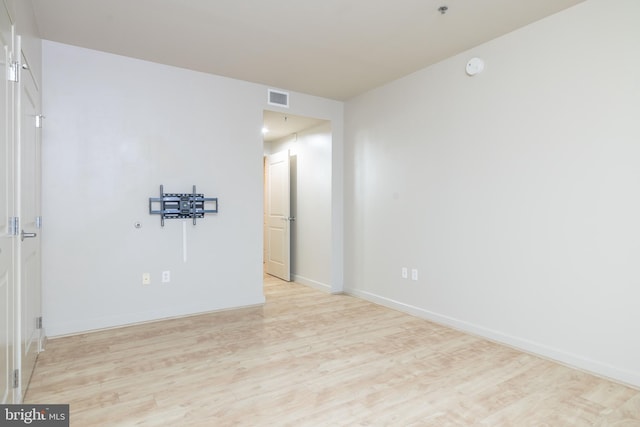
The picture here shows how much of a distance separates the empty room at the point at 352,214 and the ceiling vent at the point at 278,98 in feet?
0.07

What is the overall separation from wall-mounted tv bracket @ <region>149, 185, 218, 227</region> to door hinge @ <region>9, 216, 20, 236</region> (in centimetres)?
171

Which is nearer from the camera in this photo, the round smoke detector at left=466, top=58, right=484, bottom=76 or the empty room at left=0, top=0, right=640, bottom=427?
the empty room at left=0, top=0, right=640, bottom=427

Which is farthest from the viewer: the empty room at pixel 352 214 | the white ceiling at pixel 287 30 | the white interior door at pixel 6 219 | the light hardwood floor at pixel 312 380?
the white ceiling at pixel 287 30

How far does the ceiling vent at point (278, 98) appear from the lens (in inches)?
173

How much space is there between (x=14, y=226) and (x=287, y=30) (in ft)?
7.78

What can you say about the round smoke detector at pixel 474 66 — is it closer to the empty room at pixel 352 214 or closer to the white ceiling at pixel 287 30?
the empty room at pixel 352 214

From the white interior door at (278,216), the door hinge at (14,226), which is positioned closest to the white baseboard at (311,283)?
the white interior door at (278,216)

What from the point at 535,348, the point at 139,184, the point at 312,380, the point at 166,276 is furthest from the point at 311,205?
the point at 535,348

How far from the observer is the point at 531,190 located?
2.89 m

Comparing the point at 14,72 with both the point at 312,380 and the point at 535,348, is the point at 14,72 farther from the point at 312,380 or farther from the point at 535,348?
the point at 535,348

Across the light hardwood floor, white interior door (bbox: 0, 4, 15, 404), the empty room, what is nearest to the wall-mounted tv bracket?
the empty room

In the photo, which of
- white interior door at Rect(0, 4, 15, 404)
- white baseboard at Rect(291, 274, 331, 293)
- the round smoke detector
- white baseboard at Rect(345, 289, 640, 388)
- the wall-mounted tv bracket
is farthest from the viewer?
white baseboard at Rect(291, 274, 331, 293)

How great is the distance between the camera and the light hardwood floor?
1.98 m

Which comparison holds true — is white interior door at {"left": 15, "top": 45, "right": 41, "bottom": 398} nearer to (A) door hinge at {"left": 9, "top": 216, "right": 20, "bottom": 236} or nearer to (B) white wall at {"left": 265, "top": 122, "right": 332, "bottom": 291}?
(A) door hinge at {"left": 9, "top": 216, "right": 20, "bottom": 236}
